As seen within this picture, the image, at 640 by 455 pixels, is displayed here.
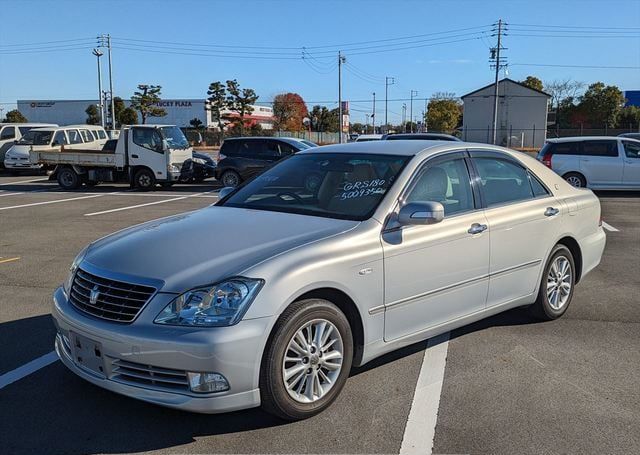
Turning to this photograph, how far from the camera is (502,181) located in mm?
4844

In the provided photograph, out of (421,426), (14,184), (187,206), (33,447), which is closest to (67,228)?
(187,206)

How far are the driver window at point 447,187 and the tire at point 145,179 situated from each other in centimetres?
1562

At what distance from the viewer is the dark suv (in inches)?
709

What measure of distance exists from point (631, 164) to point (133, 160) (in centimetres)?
1496

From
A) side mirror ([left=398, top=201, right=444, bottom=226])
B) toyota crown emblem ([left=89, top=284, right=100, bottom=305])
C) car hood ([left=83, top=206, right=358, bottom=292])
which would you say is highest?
side mirror ([left=398, top=201, right=444, bottom=226])

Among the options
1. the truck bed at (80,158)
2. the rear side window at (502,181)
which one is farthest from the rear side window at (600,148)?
the truck bed at (80,158)

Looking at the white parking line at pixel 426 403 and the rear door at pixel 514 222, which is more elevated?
the rear door at pixel 514 222

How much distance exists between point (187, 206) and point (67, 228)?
3841mm

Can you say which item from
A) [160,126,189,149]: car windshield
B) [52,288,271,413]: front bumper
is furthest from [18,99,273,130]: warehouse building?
[52,288,271,413]: front bumper

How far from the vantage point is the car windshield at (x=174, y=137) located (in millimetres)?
18547

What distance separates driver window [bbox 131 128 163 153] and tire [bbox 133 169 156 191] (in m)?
0.84

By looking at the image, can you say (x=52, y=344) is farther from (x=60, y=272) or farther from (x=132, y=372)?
(x=60, y=272)

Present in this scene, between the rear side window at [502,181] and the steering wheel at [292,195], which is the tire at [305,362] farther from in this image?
the rear side window at [502,181]

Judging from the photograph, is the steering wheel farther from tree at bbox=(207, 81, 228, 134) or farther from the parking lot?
tree at bbox=(207, 81, 228, 134)
